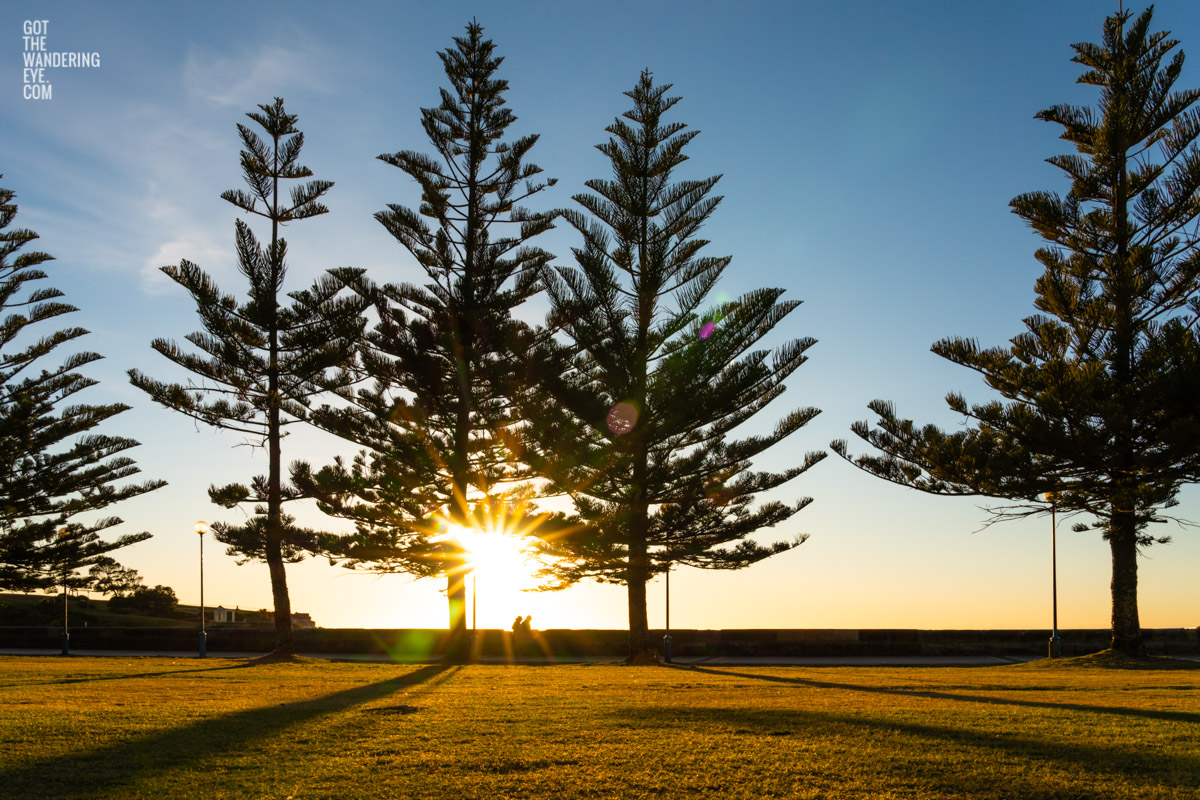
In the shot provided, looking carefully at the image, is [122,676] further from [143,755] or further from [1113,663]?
[1113,663]

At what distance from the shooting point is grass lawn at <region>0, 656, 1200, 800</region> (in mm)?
4320

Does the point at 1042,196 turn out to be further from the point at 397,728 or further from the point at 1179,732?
the point at 397,728

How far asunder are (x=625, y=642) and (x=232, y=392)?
28.2 ft

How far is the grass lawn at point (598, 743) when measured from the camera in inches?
170

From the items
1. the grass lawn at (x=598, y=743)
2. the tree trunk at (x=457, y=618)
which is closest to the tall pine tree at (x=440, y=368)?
the tree trunk at (x=457, y=618)

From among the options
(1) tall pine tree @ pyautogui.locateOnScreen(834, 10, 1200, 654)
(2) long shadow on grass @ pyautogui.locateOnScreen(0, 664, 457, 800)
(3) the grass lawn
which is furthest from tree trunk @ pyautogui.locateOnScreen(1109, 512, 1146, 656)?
(2) long shadow on grass @ pyautogui.locateOnScreen(0, 664, 457, 800)

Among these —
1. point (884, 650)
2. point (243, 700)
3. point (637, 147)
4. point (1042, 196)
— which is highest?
point (637, 147)

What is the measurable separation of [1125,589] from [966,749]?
11081 millimetres

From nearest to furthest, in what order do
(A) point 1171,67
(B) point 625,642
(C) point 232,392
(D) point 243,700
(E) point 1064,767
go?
(E) point 1064,767
(D) point 243,700
(A) point 1171,67
(C) point 232,392
(B) point 625,642

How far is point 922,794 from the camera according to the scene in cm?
423

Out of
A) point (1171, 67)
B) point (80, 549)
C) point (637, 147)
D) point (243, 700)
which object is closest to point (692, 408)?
point (637, 147)

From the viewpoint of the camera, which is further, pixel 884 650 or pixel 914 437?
pixel 884 650

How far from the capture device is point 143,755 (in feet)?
16.1

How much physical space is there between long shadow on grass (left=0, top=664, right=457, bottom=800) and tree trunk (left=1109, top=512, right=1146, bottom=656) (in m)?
12.1
